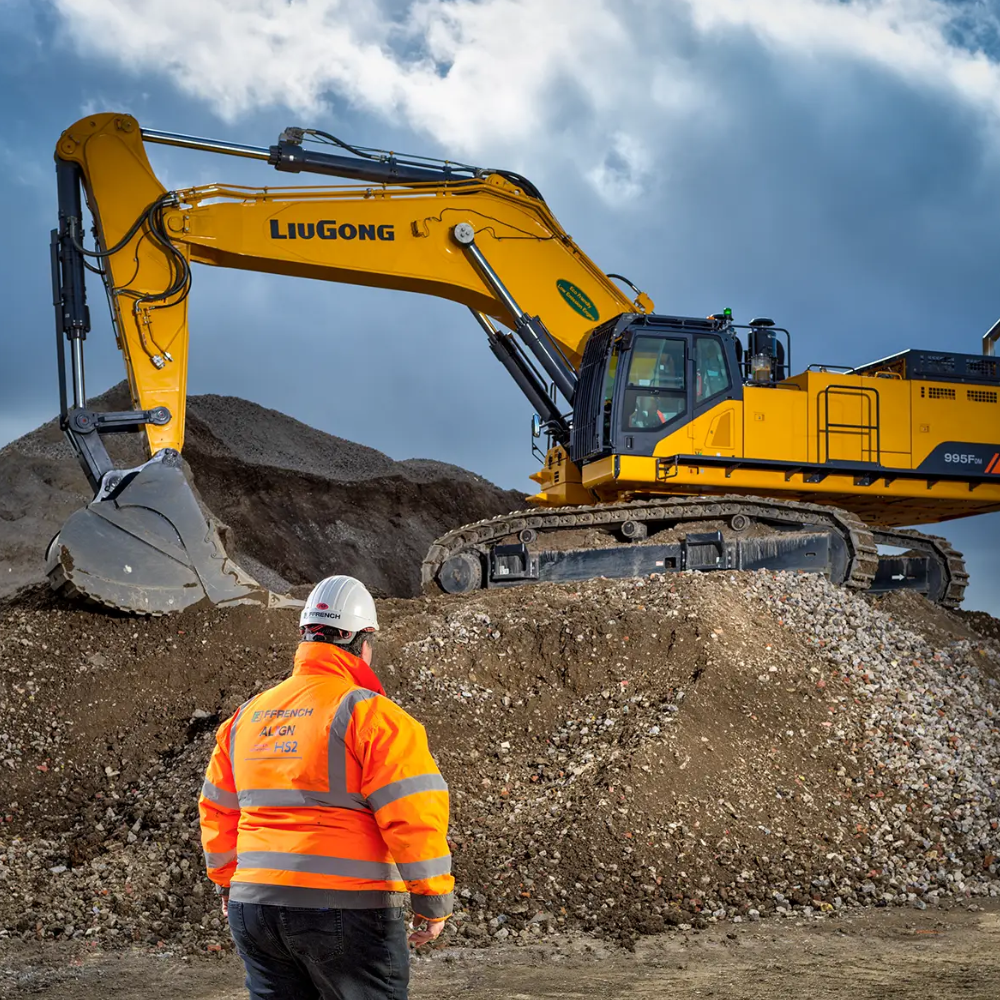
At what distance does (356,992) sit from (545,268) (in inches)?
383

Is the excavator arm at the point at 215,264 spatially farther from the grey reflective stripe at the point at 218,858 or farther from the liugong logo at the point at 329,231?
the grey reflective stripe at the point at 218,858

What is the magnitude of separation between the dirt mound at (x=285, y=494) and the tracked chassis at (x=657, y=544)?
18.6 ft

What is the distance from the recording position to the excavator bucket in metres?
9.62

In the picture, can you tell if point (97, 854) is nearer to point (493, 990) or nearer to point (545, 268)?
point (493, 990)

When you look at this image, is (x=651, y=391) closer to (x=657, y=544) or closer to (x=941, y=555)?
(x=657, y=544)

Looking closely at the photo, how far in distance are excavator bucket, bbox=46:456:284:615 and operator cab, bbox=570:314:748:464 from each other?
3807mm

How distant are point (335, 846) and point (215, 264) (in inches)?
351

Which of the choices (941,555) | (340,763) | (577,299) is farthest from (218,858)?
(941,555)

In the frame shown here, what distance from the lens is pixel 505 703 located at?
878 cm

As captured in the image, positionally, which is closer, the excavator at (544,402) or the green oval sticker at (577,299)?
the excavator at (544,402)

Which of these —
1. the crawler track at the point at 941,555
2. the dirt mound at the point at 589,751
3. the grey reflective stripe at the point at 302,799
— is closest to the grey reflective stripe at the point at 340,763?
the grey reflective stripe at the point at 302,799

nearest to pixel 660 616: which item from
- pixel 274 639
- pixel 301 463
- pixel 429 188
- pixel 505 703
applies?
pixel 505 703

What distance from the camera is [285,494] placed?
1923 cm

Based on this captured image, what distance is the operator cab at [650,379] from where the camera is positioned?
36.9 feet
